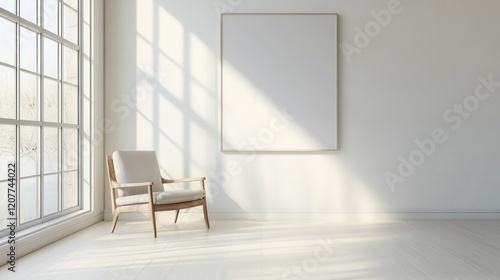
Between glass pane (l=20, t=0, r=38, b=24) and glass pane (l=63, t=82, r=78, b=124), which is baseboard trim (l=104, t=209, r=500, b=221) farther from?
glass pane (l=20, t=0, r=38, b=24)

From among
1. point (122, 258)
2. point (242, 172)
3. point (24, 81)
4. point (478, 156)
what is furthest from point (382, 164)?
point (24, 81)

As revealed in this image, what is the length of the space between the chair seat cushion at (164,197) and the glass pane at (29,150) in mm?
942

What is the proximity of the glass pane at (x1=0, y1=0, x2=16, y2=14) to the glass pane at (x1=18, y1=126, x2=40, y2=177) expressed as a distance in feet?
3.16

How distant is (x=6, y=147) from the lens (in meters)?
4.04

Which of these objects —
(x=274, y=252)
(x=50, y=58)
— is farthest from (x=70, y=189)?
(x=274, y=252)

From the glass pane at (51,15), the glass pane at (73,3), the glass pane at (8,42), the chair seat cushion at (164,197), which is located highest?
the glass pane at (73,3)

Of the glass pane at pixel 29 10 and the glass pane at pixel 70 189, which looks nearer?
the glass pane at pixel 29 10

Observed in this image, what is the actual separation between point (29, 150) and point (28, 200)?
437 millimetres

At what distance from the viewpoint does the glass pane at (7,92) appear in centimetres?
399

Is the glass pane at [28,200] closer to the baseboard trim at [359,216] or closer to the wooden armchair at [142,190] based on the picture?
the wooden armchair at [142,190]

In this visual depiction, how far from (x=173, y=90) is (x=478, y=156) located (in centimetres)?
372

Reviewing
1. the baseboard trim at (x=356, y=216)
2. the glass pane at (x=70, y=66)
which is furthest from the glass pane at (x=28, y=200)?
the baseboard trim at (x=356, y=216)

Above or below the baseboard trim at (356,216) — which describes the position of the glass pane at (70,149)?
above

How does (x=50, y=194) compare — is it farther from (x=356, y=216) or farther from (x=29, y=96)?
(x=356, y=216)
